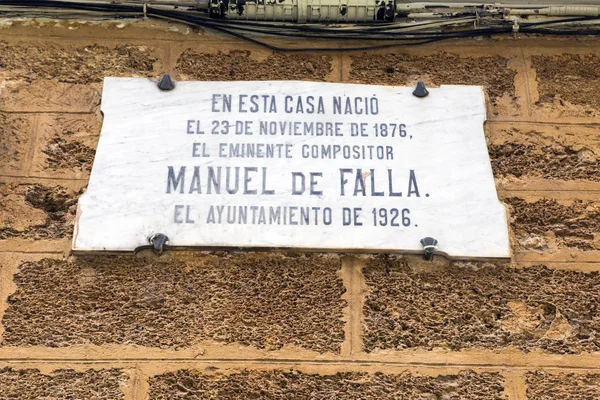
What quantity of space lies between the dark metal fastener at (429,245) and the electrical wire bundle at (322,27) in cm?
90

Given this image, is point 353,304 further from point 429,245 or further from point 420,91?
point 420,91

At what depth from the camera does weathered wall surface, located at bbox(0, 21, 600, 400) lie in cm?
254

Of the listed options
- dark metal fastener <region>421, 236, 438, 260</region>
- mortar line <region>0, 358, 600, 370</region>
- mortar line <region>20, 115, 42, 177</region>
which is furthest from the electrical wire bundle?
mortar line <region>0, 358, 600, 370</region>

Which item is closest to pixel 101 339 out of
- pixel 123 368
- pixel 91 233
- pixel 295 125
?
pixel 123 368

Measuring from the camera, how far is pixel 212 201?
107 inches

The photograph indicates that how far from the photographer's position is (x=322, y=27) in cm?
316

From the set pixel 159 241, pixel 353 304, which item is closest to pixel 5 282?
pixel 159 241

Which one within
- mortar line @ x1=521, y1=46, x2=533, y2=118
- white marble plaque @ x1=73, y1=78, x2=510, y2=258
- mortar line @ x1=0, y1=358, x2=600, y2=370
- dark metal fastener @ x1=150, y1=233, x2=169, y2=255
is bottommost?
mortar line @ x1=0, y1=358, x2=600, y2=370

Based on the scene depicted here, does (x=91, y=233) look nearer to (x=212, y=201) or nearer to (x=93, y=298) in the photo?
(x=93, y=298)

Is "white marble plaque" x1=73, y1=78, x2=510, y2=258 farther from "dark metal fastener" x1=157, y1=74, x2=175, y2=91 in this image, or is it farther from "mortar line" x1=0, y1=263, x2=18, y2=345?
"mortar line" x1=0, y1=263, x2=18, y2=345

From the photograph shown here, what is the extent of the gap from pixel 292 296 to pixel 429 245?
50 centimetres

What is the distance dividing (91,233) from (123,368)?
48 centimetres

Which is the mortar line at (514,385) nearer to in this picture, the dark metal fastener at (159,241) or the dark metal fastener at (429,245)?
the dark metal fastener at (429,245)

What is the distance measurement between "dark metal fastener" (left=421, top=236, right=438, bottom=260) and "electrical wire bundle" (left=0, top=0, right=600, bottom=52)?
898mm
